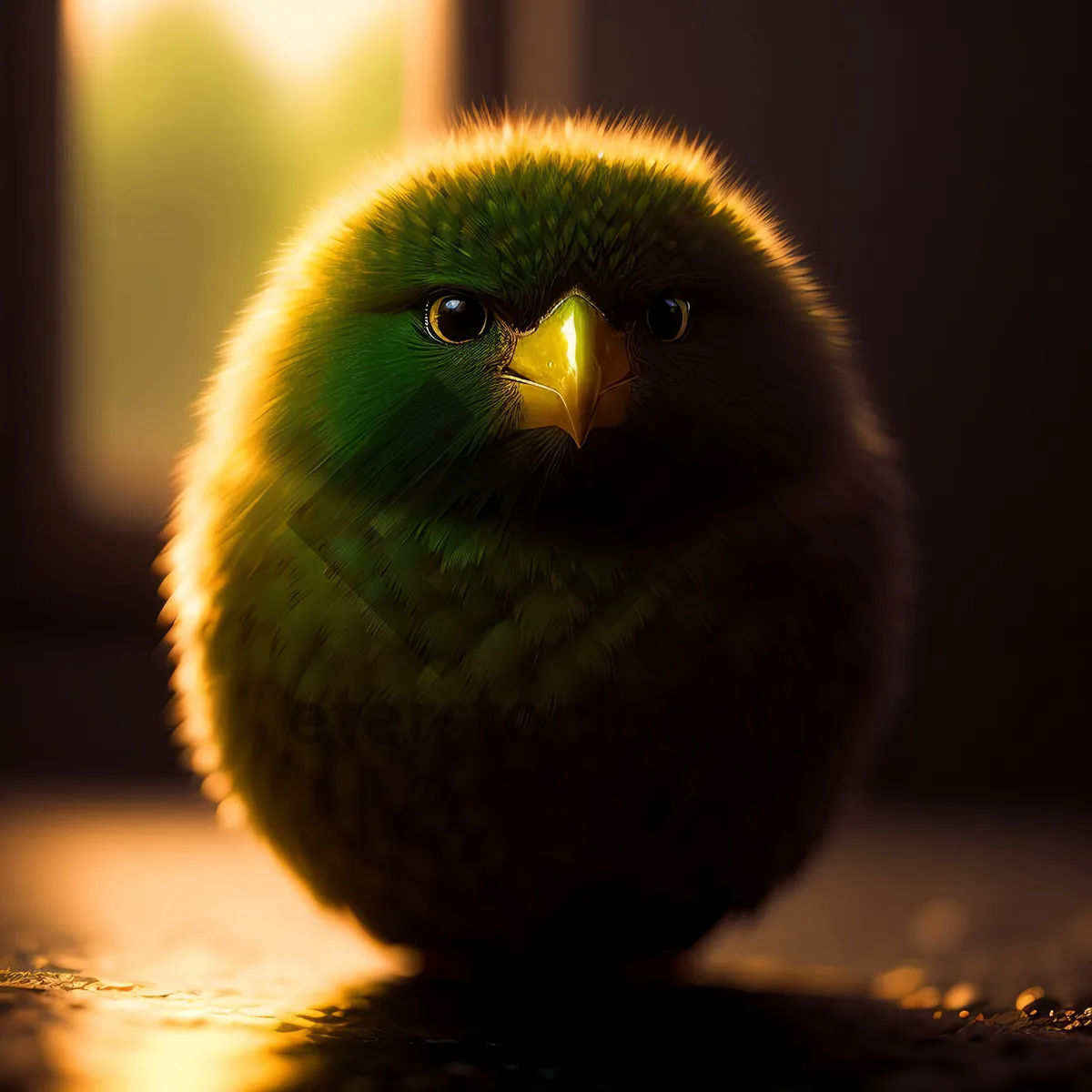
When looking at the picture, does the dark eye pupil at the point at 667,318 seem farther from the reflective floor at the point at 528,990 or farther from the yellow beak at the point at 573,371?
the reflective floor at the point at 528,990

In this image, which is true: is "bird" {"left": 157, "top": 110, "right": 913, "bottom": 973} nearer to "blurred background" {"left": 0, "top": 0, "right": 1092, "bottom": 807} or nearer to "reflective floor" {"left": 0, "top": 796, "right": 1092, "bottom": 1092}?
"reflective floor" {"left": 0, "top": 796, "right": 1092, "bottom": 1092}

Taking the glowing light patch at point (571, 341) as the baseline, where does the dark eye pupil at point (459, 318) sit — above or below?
above

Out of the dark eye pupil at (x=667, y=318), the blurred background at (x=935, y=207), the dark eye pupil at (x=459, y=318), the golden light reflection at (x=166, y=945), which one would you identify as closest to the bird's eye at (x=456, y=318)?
the dark eye pupil at (x=459, y=318)

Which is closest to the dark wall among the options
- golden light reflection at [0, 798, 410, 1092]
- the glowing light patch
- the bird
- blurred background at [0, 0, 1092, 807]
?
blurred background at [0, 0, 1092, 807]

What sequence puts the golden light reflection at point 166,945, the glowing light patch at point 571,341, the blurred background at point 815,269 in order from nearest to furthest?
the golden light reflection at point 166,945
the glowing light patch at point 571,341
the blurred background at point 815,269

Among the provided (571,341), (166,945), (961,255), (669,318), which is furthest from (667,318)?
(961,255)

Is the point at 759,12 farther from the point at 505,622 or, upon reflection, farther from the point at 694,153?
the point at 505,622

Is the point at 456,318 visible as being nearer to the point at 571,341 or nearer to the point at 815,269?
the point at 571,341

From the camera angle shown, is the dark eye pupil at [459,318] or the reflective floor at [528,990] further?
the dark eye pupil at [459,318]
